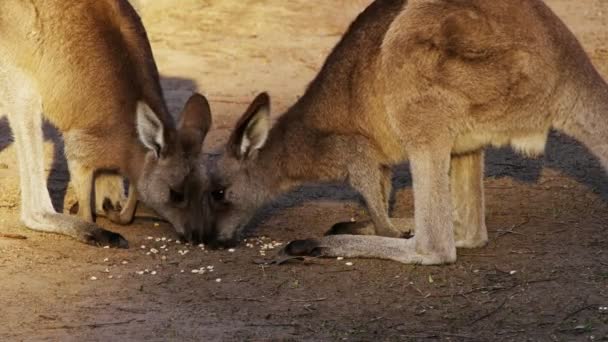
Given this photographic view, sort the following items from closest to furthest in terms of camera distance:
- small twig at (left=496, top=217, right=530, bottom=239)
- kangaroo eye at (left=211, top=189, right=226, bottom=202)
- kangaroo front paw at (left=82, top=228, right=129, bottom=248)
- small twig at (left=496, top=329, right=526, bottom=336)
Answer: small twig at (left=496, top=329, right=526, bottom=336) < kangaroo front paw at (left=82, top=228, right=129, bottom=248) < kangaroo eye at (left=211, top=189, right=226, bottom=202) < small twig at (left=496, top=217, right=530, bottom=239)

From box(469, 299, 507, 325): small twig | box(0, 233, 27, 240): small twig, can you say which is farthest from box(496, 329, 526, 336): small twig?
box(0, 233, 27, 240): small twig

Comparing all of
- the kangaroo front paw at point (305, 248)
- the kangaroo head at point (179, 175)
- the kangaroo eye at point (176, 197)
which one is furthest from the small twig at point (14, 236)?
the kangaroo front paw at point (305, 248)

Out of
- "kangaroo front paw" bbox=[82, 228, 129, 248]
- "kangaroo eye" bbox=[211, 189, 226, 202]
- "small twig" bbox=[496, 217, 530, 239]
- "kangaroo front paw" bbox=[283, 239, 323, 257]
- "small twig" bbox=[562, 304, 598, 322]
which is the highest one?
"kangaroo eye" bbox=[211, 189, 226, 202]

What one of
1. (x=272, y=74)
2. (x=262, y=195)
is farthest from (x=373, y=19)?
(x=272, y=74)

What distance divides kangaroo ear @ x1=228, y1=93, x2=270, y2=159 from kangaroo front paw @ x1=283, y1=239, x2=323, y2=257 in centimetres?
68

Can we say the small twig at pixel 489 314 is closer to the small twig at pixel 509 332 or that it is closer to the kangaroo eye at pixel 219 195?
the small twig at pixel 509 332

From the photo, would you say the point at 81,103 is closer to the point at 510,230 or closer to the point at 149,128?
the point at 149,128

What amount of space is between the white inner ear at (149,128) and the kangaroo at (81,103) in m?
0.11

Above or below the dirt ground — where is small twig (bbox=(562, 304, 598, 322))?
below

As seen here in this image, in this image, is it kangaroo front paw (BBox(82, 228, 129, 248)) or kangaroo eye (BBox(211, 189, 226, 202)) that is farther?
kangaroo eye (BBox(211, 189, 226, 202))

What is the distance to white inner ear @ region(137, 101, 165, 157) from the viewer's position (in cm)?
673

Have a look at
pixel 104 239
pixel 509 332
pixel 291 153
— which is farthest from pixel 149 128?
pixel 509 332

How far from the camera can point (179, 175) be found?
6.92m

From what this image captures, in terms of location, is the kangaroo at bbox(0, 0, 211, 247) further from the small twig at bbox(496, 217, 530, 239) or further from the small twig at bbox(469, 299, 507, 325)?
the small twig at bbox(469, 299, 507, 325)
